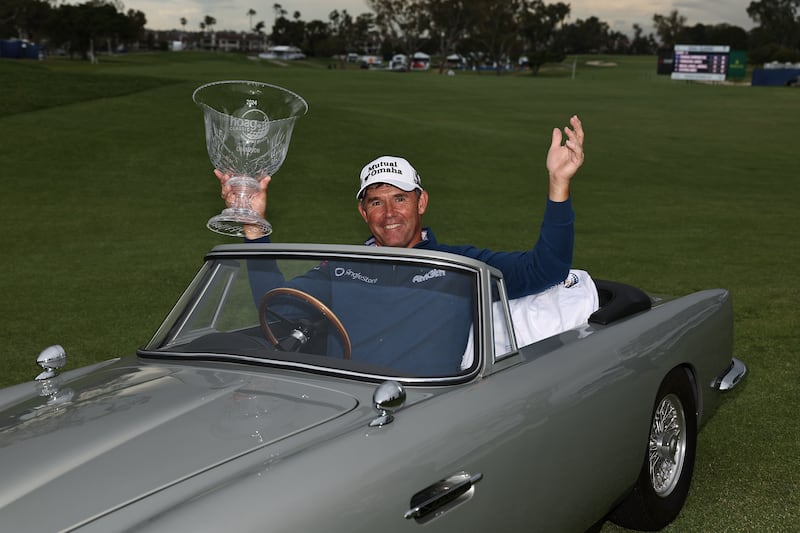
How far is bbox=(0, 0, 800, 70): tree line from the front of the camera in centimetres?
10012

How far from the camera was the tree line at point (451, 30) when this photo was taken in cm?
10012

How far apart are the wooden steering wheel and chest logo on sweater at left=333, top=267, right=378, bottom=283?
14cm

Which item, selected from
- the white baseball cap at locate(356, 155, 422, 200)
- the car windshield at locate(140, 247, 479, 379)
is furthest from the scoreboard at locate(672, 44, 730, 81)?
the car windshield at locate(140, 247, 479, 379)

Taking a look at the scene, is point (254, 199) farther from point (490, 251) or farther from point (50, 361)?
point (50, 361)

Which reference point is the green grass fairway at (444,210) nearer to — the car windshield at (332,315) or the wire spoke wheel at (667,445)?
the wire spoke wheel at (667,445)

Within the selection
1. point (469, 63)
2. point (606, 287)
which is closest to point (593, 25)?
point (469, 63)

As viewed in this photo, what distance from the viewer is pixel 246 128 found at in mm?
4367

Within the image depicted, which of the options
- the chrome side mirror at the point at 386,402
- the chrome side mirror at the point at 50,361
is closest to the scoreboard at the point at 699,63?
the chrome side mirror at the point at 50,361

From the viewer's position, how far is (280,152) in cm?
457

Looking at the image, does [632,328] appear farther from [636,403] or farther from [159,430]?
[159,430]

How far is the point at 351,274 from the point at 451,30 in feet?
353

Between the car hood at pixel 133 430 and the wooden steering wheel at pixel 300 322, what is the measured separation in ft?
1.09

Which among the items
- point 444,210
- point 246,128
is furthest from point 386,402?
point 444,210

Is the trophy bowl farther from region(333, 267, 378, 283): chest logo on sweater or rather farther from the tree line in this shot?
the tree line
